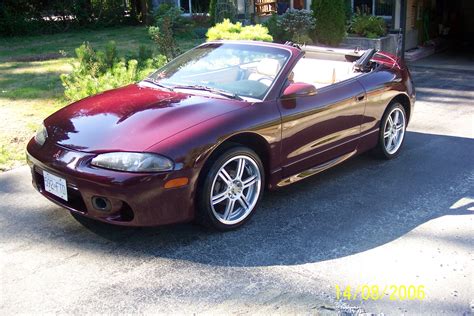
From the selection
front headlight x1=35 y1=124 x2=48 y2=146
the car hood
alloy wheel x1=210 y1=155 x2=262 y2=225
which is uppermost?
the car hood

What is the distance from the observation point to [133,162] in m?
3.59

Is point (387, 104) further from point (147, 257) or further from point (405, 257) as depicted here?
point (147, 257)

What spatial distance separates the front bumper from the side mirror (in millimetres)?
1219

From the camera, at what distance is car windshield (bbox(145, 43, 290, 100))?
14.9 ft

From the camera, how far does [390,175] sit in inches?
213

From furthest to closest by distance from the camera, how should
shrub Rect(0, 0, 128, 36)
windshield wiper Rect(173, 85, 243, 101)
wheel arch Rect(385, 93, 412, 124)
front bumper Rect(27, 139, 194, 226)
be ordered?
shrub Rect(0, 0, 128, 36)
wheel arch Rect(385, 93, 412, 124)
windshield wiper Rect(173, 85, 243, 101)
front bumper Rect(27, 139, 194, 226)

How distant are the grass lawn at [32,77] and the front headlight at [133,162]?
244 cm

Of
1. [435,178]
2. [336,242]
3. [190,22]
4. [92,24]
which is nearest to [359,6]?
[190,22]

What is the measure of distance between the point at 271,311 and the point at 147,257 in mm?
1022

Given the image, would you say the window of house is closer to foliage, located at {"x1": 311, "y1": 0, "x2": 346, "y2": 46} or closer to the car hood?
foliage, located at {"x1": 311, "y1": 0, "x2": 346, "y2": 46}

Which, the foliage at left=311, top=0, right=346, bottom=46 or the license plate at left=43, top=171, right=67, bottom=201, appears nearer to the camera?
the license plate at left=43, top=171, right=67, bottom=201

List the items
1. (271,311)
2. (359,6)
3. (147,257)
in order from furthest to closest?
(359,6) < (147,257) < (271,311)

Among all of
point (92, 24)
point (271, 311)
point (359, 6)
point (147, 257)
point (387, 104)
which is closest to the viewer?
point (271, 311)

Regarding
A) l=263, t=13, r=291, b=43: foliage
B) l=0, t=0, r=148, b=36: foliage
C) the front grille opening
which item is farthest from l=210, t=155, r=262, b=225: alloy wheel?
l=0, t=0, r=148, b=36: foliage
